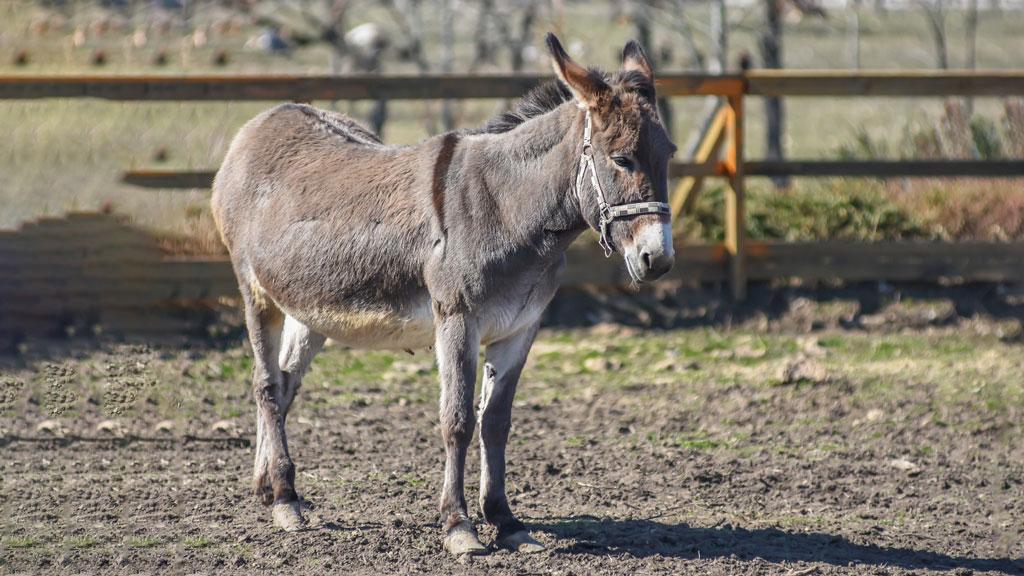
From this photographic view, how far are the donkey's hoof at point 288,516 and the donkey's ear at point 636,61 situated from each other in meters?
2.38

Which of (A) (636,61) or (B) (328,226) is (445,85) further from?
(A) (636,61)

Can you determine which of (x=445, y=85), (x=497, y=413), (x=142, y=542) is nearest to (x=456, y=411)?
(x=497, y=413)

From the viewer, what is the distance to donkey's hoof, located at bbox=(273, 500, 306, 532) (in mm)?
5129

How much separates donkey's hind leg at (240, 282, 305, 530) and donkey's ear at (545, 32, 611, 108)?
1920 mm

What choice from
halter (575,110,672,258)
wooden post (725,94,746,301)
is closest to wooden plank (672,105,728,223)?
wooden post (725,94,746,301)

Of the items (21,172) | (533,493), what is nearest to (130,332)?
(21,172)

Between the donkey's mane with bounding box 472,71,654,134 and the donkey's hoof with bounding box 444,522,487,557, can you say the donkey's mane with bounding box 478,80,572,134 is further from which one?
the donkey's hoof with bounding box 444,522,487,557

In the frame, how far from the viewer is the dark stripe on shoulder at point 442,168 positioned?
4801mm

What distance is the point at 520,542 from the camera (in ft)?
15.9

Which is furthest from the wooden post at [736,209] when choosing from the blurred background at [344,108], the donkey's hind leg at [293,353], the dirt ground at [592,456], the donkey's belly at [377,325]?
the donkey's belly at [377,325]

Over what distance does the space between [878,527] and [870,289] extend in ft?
14.5

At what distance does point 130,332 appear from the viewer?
7922 mm

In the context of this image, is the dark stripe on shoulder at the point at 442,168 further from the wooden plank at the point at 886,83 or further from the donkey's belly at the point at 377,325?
the wooden plank at the point at 886,83

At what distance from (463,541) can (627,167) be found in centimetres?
164
